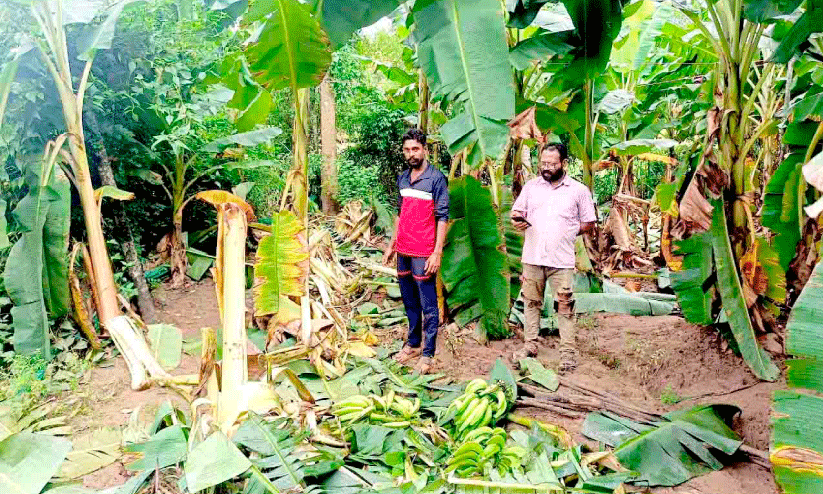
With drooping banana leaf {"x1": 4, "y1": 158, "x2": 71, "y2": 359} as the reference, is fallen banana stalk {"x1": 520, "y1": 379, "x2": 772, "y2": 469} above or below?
below

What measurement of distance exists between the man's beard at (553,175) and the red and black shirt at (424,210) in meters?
0.75

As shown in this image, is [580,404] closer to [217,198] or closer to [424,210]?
[424,210]

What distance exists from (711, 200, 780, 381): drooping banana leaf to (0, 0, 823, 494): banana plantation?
2 cm

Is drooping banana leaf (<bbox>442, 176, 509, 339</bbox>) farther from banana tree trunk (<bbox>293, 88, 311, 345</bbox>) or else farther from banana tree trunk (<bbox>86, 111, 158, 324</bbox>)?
banana tree trunk (<bbox>86, 111, 158, 324</bbox>)

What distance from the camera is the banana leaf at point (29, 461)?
8.64 ft

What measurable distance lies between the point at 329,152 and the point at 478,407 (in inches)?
289

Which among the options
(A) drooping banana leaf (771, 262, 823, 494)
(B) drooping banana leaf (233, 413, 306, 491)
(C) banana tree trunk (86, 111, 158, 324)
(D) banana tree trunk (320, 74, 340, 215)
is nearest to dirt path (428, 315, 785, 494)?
(A) drooping banana leaf (771, 262, 823, 494)

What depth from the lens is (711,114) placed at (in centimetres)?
379

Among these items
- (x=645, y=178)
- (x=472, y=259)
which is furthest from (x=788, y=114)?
(x=645, y=178)

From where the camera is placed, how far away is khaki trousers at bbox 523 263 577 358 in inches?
163

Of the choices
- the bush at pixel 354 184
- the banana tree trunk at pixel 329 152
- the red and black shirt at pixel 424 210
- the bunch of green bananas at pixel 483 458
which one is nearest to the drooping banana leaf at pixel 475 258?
the red and black shirt at pixel 424 210

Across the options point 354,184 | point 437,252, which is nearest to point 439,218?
point 437,252

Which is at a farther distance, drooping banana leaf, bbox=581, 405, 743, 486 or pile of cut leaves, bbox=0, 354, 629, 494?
drooping banana leaf, bbox=581, 405, 743, 486

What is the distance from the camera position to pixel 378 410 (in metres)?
3.43
